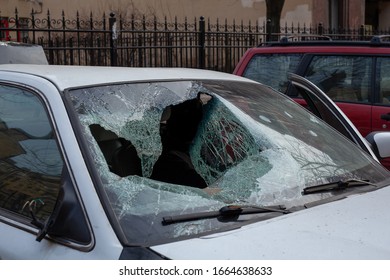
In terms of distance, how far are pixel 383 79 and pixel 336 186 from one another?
3.45 meters

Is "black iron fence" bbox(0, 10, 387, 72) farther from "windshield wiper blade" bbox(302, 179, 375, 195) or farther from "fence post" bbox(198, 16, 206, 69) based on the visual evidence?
"windshield wiper blade" bbox(302, 179, 375, 195)

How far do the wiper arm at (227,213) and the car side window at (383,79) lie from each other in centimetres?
378

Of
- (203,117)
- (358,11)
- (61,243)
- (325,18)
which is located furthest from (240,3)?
(61,243)

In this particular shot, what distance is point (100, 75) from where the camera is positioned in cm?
292

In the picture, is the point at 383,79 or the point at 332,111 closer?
the point at 332,111

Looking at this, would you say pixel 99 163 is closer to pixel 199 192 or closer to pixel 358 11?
pixel 199 192

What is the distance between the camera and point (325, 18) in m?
18.3

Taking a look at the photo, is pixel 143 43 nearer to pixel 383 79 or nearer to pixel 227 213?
pixel 383 79

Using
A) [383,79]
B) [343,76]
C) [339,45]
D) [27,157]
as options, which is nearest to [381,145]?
[27,157]

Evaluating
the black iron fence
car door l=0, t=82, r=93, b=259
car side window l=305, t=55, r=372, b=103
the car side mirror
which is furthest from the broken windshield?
the black iron fence

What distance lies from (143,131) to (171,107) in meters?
0.30

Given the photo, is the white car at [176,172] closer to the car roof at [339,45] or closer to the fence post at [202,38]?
the car roof at [339,45]

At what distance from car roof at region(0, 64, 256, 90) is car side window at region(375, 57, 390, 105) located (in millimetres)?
2989

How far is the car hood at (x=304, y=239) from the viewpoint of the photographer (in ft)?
6.66
